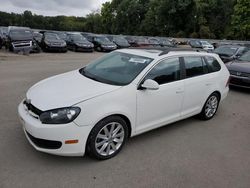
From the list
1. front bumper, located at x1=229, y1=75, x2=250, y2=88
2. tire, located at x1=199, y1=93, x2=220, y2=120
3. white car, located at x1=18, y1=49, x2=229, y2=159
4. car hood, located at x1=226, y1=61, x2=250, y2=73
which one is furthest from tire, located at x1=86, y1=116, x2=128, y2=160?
car hood, located at x1=226, y1=61, x2=250, y2=73

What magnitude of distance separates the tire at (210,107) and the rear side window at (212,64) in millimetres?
538

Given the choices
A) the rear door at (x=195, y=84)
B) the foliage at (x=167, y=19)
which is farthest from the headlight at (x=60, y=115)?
the foliage at (x=167, y=19)

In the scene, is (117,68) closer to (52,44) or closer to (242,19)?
(52,44)

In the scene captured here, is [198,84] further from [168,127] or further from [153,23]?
[153,23]

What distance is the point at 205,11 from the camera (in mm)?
60438

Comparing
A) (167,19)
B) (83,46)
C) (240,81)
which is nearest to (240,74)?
(240,81)

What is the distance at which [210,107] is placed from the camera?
5480mm

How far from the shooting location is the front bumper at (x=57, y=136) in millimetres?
3221

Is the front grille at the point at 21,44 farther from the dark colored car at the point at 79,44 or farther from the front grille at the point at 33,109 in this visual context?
the front grille at the point at 33,109

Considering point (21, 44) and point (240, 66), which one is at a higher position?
point (240, 66)

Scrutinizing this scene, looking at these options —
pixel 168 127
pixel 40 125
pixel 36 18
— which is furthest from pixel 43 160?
pixel 36 18

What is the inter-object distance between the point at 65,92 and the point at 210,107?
3259 millimetres

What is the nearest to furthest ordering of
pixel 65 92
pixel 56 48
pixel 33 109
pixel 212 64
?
pixel 33 109 → pixel 65 92 → pixel 212 64 → pixel 56 48

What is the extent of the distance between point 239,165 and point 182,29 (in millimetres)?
64768
